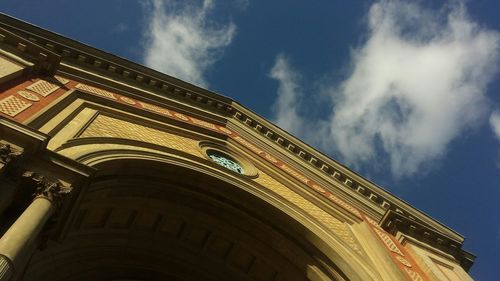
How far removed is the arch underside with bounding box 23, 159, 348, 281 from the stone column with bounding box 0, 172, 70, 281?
2504mm

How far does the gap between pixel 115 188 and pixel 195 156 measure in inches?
96.5

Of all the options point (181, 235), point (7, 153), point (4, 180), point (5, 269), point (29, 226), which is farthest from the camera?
point (181, 235)

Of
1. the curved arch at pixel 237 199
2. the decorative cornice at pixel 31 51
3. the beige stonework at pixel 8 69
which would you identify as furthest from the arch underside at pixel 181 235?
the decorative cornice at pixel 31 51

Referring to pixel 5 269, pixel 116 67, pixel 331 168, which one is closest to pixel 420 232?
pixel 331 168

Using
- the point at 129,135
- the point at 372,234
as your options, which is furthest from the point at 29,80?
the point at 372,234

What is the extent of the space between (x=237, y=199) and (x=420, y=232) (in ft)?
16.9

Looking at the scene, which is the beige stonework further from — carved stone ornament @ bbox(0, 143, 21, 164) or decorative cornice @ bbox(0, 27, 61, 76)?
carved stone ornament @ bbox(0, 143, 21, 164)

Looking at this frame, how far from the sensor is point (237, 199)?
12.2 m

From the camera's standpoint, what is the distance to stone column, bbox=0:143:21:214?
23.0 feet

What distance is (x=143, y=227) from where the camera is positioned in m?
11.6

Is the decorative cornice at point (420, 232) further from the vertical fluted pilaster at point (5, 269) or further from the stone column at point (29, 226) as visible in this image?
the vertical fluted pilaster at point (5, 269)

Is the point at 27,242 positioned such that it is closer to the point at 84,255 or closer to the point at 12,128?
the point at 12,128

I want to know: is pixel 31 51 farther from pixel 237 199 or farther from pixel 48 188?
pixel 237 199

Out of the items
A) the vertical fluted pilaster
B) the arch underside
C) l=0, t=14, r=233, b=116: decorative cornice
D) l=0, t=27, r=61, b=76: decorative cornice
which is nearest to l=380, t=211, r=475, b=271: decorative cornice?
the arch underside
